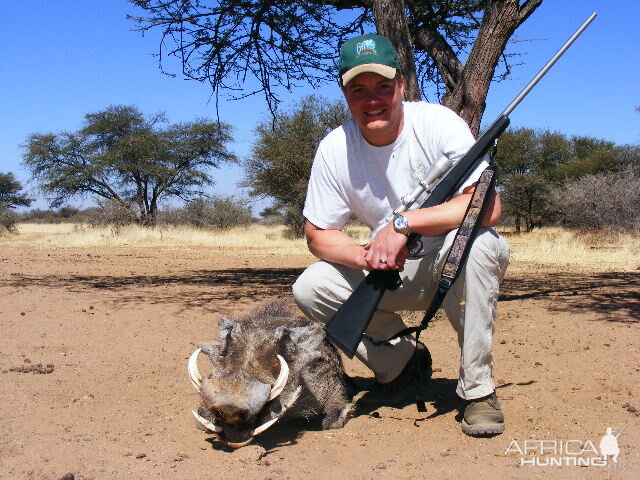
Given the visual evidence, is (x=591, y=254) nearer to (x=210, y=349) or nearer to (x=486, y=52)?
(x=486, y=52)

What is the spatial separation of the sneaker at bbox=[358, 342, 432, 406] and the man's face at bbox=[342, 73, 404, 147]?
4.43ft

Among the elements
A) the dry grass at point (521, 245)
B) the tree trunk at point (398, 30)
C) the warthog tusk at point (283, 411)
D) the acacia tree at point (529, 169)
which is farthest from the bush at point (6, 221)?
the warthog tusk at point (283, 411)

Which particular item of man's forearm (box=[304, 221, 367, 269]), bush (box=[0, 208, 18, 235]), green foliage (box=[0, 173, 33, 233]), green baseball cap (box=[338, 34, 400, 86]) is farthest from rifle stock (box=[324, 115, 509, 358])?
green foliage (box=[0, 173, 33, 233])

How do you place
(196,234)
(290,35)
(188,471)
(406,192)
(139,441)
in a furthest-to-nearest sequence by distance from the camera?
(196,234)
(290,35)
(406,192)
(139,441)
(188,471)

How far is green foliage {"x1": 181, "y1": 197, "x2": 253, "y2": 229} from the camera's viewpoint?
101ft

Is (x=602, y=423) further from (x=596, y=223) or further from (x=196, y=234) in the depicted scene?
(x=196, y=234)

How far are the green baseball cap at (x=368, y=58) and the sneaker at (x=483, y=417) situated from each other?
5.74ft

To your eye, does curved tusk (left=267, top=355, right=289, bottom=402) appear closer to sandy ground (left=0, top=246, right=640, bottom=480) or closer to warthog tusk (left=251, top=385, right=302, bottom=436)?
warthog tusk (left=251, top=385, right=302, bottom=436)

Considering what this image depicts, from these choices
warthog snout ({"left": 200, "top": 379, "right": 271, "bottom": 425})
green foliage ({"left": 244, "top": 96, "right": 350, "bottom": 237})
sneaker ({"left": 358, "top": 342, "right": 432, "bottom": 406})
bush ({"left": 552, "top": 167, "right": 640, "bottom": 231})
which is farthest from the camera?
green foliage ({"left": 244, "top": 96, "right": 350, "bottom": 237})

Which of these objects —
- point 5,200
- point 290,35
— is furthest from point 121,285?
point 5,200

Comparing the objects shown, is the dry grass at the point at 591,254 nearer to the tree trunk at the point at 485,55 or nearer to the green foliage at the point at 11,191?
the tree trunk at the point at 485,55

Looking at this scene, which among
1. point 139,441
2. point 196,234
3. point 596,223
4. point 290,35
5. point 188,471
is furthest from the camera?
point 196,234

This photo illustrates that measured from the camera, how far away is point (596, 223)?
1872cm

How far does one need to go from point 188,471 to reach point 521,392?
202 centimetres
